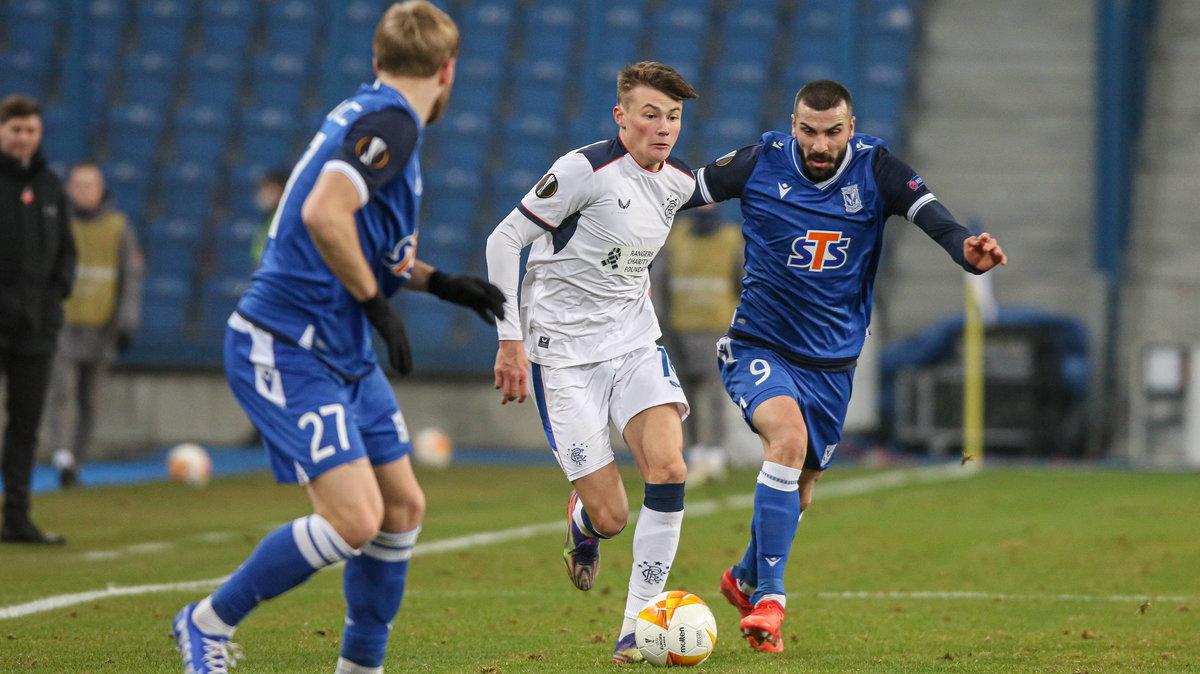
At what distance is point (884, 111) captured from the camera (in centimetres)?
1961

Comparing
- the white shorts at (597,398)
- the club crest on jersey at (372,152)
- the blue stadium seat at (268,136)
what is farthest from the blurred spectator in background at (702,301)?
the club crest on jersey at (372,152)

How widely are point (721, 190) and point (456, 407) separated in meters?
11.5

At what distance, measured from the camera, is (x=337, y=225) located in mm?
4352

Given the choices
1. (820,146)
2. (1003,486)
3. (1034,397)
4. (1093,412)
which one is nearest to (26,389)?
(820,146)

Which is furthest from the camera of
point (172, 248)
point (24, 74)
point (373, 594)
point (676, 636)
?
point (24, 74)

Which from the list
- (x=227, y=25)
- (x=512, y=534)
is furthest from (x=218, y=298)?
(x=512, y=534)

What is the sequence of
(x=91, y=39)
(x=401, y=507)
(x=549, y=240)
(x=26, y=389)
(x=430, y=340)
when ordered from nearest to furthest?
(x=401, y=507), (x=549, y=240), (x=26, y=389), (x=430, y=340), (x=91, y=39)

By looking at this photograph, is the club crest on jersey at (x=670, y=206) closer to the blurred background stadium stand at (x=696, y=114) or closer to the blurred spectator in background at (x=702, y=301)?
the blurred spectator in background at (x=702, y=301)

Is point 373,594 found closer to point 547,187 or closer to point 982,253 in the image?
point 547,187

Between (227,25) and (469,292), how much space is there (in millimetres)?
16587

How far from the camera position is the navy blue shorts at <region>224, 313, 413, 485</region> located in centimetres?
448

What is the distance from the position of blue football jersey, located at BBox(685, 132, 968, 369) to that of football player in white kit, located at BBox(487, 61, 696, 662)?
334 millimetres

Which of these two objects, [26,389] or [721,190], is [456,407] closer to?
[26,389]

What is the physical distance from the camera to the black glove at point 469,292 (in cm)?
461
